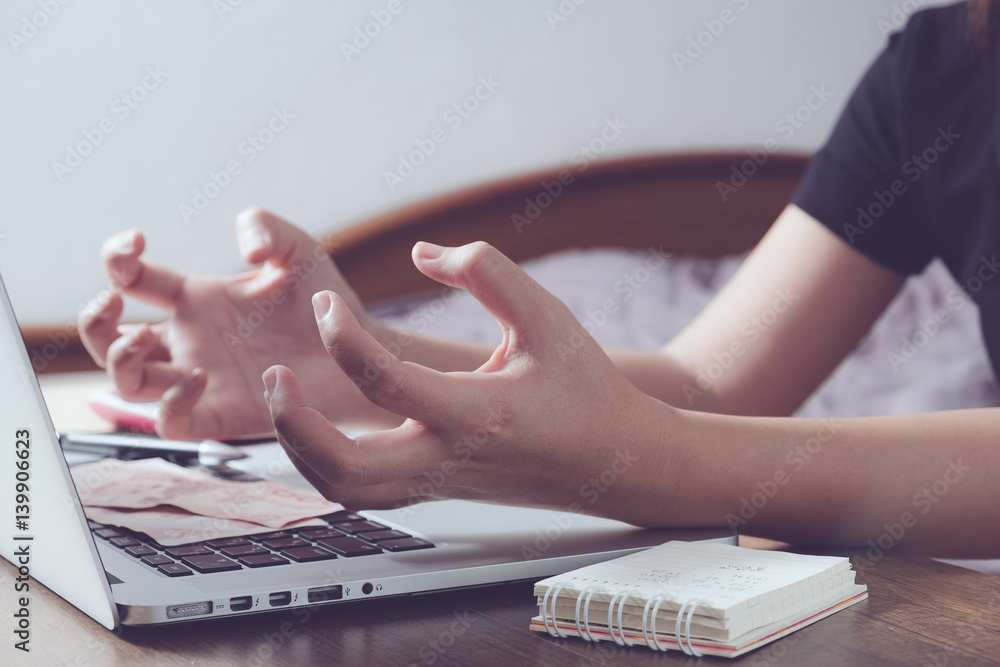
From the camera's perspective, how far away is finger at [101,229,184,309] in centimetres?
64

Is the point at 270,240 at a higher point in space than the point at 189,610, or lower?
higher

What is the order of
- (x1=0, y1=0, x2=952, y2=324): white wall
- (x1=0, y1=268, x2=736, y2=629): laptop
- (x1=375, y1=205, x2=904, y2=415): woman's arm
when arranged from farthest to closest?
1. (x1=0, y1=0, x2=952, y2=324): white wall
2. (x1=375, y1=205, x2=904, y2=415): woman's arm
3. (x1=0, y1=268, x2=736, y2=629): laptop

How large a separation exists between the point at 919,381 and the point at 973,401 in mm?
105

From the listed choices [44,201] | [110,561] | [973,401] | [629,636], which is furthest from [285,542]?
[44,201]

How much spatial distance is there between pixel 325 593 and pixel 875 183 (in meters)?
0.77

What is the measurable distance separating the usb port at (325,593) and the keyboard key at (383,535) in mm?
66

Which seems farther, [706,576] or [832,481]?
[832,481]

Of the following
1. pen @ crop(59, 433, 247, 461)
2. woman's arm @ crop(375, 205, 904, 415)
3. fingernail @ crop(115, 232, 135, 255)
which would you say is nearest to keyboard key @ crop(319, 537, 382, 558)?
pen @ crop(59, 433, 247, 461)

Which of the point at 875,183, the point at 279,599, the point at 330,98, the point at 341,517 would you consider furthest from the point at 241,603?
the point at 330,98

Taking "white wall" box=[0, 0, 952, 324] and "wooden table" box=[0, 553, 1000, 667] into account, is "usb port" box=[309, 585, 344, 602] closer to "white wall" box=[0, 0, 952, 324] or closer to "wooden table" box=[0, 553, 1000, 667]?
"wooden table" box=[0, 553, 1000, 667]

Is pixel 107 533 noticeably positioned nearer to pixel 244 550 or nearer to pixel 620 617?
pixel 244 550

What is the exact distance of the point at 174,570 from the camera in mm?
396

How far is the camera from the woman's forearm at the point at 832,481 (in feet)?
1.57

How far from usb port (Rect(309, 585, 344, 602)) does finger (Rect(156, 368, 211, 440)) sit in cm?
27
